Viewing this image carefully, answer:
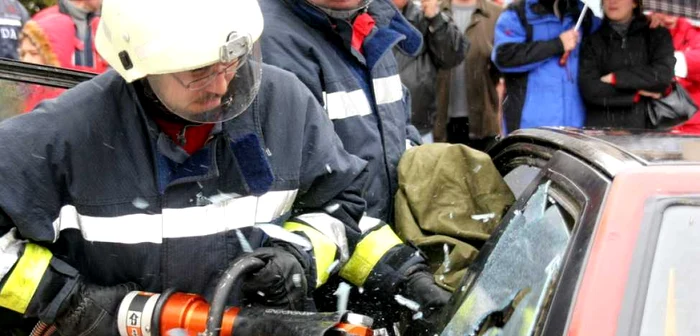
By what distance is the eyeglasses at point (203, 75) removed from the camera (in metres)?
2.52

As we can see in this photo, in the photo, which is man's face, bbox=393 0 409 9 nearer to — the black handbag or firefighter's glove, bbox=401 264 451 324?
the black handbag

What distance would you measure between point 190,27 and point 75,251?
2.29 feet

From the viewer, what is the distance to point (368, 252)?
10.0ft

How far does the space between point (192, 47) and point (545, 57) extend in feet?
10.1

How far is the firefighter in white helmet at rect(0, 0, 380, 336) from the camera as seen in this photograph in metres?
2.49

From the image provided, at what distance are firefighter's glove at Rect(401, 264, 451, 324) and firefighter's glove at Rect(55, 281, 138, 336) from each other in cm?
86

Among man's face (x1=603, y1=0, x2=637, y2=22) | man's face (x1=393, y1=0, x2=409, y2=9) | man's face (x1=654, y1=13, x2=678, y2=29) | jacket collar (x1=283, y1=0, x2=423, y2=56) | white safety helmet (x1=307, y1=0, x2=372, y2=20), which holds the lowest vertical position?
man's face (x1=393, y1=0, x2=409, y2=9)

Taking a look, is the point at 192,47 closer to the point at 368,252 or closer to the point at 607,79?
the point at 368,252

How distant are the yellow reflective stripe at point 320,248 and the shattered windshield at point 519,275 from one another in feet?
1.51

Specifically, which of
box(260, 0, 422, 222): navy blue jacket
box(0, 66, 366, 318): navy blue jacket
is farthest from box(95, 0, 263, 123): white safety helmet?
box(260, 0, 422, 222): navy blue jacket

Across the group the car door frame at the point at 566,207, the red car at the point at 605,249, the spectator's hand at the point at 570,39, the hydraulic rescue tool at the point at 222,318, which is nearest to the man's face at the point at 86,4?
the spectator's hand at the point at 570,39

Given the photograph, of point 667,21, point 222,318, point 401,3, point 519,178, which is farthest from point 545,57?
point 222,318

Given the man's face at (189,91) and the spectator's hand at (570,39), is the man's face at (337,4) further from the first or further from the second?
the spectator's hand at (570,39)

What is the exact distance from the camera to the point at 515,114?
5.39 metres
